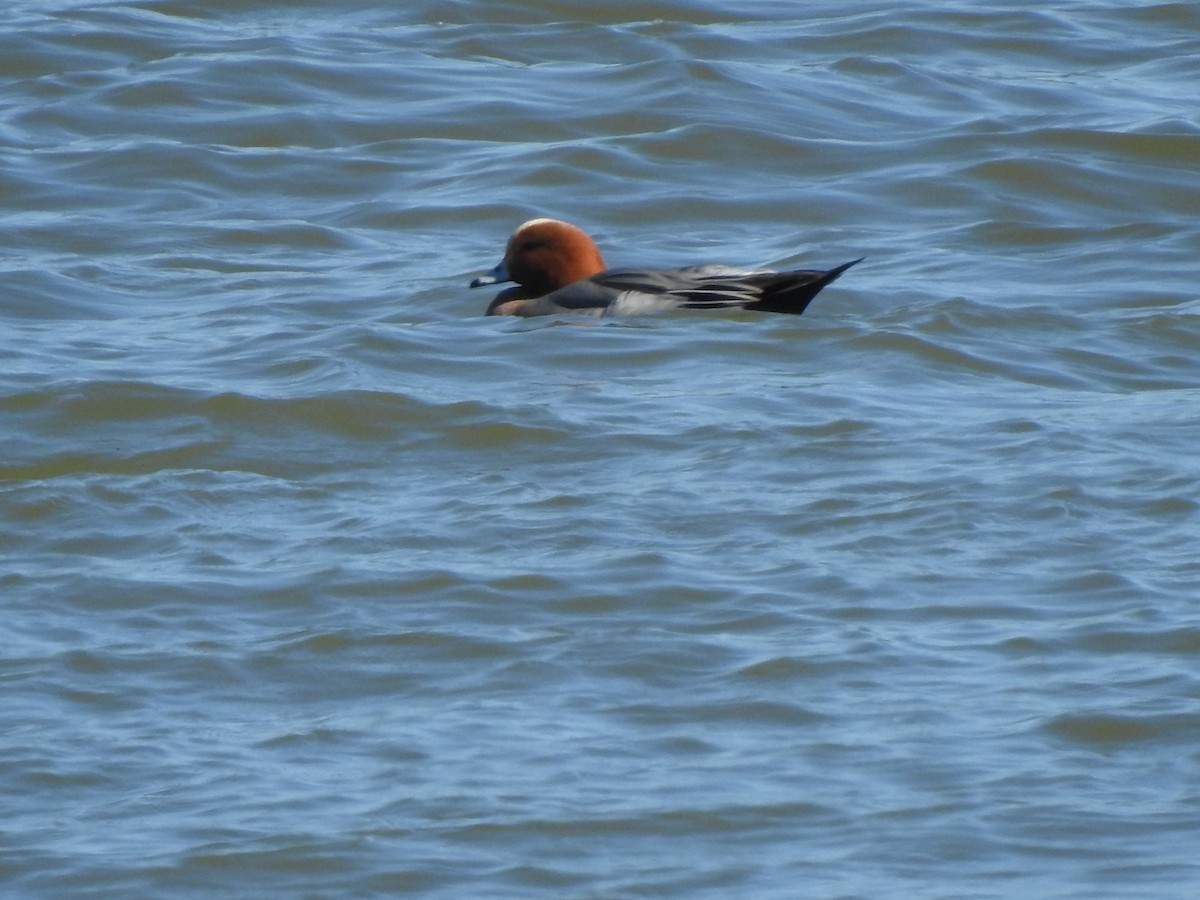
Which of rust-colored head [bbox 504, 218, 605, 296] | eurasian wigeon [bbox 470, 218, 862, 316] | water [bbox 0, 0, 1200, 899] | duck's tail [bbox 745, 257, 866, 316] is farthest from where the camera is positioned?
rust-colored head [bbox 504, 218, 605, 296]

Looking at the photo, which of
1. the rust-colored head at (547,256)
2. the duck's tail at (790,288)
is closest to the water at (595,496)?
the duck's tail at (790,288)

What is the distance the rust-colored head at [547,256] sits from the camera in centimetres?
961

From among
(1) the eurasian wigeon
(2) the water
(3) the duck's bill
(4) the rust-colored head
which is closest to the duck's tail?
(1) the eurasian wigeon

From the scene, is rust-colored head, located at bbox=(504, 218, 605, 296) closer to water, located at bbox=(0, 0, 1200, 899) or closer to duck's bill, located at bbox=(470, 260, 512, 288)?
duck's bill, located at bbox=(470, 260, 512, 288)

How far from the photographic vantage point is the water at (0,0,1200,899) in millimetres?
4441

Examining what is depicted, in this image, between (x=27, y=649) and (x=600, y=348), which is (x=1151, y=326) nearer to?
(x=600, y=348)

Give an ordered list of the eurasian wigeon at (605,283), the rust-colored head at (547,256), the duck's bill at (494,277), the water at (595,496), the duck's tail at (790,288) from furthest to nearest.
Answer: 1. the rust-colored head at (547,256)
2. the duck's bill at (494,277)
3. the eurasian wigeon at (605,283)
4. the duck's tail at (790,288)
5. the water at (595,496)

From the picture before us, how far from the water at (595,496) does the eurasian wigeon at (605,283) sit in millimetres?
142

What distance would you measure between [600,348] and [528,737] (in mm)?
3930

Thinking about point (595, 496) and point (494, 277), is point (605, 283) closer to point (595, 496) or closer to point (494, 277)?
point (494, 277)

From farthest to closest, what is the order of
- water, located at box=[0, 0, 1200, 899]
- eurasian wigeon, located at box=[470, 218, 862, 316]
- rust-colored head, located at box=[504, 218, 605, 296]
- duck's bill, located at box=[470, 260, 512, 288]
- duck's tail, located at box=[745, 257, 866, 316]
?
rust-colored head, located at box=[504, 218, 605, 296], duck's bill, located at box=[470, 260, 512, 288], eurasian wigeon, located at box=[470, 218, 862, 316], duck's tail, located at box=[745, 257, 866, 316], water, located at box=[0, 0, 1200, 899]

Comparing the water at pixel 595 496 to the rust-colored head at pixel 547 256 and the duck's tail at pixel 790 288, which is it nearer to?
the duck's tail at pixel 790 288

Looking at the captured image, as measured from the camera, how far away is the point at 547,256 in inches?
380

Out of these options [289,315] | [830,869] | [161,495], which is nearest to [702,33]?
[289,315]
